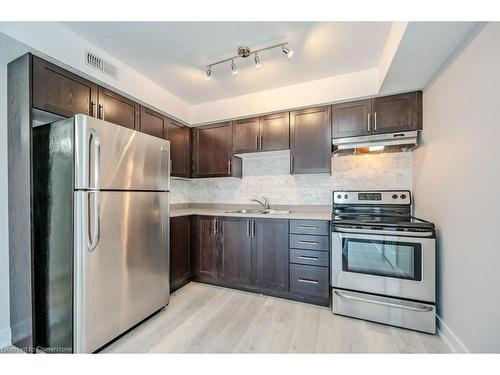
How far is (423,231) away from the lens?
1874 millimetres

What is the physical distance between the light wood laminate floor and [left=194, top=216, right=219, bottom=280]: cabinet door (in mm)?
475

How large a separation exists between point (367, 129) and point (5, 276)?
11.7 ft

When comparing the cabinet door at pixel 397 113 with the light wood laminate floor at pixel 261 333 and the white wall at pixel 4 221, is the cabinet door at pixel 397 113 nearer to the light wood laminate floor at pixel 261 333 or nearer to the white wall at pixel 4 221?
Result: the light wood laminate floor at pixel 261 333

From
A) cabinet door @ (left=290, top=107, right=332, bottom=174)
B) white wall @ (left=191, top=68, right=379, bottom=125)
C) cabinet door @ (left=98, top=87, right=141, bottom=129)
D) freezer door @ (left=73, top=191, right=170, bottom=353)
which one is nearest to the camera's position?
freezer door @ (left=73, top=191, right=170, bottom=353)

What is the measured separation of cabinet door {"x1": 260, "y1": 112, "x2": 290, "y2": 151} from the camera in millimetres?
2752

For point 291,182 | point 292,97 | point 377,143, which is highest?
point 292,97

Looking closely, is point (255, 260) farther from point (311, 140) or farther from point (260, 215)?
point (311, 140)

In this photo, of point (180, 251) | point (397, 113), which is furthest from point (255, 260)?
point (397, 113)

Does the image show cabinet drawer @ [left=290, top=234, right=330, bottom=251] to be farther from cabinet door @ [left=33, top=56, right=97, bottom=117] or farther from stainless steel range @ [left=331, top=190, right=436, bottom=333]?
cabinet door @ [left=33, top=56, right=97, bottom=117]

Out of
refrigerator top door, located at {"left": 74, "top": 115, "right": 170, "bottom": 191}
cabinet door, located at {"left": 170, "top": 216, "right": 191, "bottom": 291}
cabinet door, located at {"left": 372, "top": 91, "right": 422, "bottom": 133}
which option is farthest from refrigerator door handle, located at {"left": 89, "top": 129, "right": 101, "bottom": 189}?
cabinet door, located at {"left": 372, "top": 91, "right": 422, "bottom": 133}

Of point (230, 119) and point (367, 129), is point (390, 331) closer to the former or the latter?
point (367, 129)

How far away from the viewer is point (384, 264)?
2.01 m

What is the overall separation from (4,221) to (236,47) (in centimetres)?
239

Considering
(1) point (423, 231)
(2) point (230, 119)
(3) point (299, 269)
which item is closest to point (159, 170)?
(2) point (230, 119)
